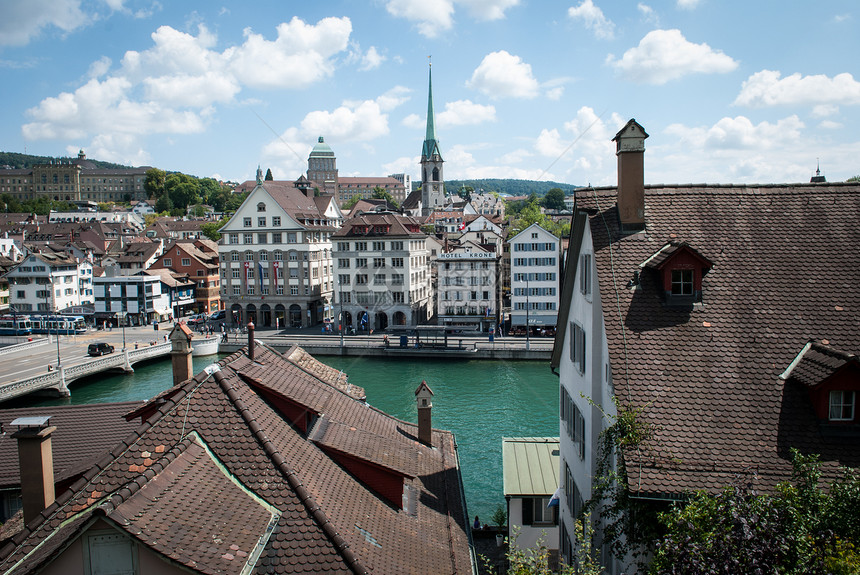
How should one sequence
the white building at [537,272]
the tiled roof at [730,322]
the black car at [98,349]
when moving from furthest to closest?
the white building at [537,272], the black car at [98,349], the tiled roof at [730,322]

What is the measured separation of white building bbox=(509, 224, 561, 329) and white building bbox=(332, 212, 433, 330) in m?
12.1

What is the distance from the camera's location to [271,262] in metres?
80.4

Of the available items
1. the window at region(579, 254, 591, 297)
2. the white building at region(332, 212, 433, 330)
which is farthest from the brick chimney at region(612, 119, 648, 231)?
the white building at region(332, 212, 433, 330)

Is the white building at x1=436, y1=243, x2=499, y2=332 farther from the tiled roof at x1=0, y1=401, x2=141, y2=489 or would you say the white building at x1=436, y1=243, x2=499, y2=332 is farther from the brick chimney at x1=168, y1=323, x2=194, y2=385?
the brick chimney at x1=168, y1=323, x2=194, y2=385

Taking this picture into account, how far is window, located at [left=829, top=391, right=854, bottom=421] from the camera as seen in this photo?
970cm

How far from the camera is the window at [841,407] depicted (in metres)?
9.70

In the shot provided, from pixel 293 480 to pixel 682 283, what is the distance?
7529 mm

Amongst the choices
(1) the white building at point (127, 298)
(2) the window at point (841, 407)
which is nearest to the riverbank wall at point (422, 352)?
(1) the white building at point (127, 298)

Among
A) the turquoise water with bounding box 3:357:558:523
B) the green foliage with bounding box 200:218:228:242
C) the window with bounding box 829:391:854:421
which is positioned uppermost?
the green foliage with bounding box 200:218:228:242

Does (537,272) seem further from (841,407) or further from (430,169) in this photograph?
(430,169)

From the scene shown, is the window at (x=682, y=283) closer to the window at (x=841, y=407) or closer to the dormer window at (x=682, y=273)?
the dormer window at (x=682, y=273)

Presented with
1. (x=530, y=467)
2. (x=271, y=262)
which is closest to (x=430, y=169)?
(x=271, y=262)

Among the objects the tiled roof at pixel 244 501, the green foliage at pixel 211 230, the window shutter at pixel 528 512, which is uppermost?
the green foliage at pixel 211 230

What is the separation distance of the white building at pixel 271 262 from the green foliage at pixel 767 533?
74.6 meters
